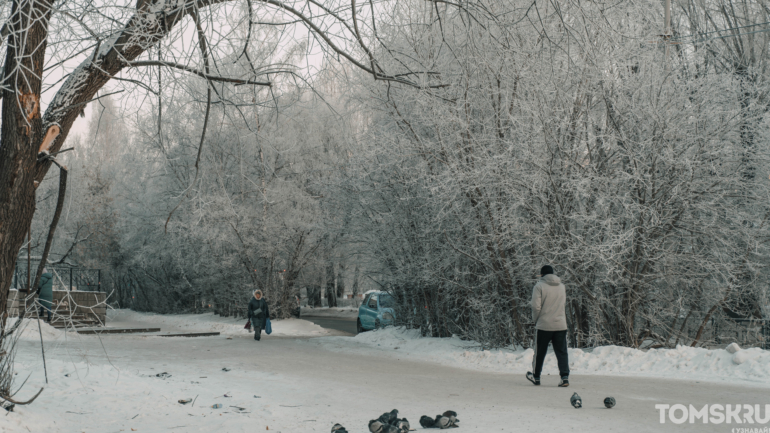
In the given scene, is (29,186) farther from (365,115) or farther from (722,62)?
(722,62)

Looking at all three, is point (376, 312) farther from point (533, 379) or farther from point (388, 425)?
point (388, 425)

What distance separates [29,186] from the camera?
511cm

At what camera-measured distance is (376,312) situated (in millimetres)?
20281

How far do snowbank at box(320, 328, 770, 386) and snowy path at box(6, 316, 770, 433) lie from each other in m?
0.61

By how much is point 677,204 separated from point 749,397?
4.08 meters

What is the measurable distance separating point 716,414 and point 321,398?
455cm

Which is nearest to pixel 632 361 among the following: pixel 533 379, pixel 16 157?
pixel 533 379

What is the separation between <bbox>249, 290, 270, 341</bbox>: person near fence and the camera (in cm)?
1788

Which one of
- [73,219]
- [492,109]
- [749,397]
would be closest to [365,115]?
[492,109]

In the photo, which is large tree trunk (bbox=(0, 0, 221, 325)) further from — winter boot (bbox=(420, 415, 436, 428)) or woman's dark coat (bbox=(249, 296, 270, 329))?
woman's dark coat (bbox=(249, 296, 270, 329))

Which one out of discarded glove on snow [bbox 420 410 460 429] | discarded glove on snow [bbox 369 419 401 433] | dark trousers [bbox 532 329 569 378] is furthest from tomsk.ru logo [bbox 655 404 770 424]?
discarded glove on snow [bbox 369 419 401 433]

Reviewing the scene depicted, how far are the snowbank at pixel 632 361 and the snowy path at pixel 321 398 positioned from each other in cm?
61

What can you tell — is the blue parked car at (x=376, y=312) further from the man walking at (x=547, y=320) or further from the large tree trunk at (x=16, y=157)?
the large tree trunk at (x=16, y=157)

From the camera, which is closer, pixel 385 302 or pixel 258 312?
pixel 258 312
